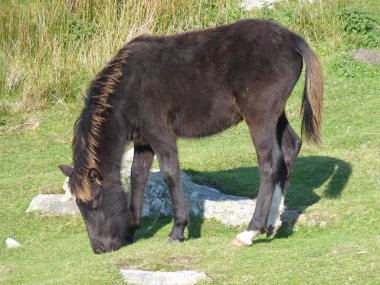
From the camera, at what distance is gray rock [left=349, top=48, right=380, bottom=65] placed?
13.7 metres

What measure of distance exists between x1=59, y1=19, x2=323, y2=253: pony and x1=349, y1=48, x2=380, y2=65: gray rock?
5.55 meters

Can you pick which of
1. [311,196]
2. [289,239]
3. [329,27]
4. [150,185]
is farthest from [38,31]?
[289,239]

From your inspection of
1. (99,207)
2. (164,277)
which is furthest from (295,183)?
(164,277)

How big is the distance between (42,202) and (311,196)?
303cm

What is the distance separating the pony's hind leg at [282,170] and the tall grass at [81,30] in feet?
19.6

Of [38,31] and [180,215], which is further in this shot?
[38,31]

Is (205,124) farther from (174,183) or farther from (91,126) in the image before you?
(91,126)

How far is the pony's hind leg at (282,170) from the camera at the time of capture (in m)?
8.34

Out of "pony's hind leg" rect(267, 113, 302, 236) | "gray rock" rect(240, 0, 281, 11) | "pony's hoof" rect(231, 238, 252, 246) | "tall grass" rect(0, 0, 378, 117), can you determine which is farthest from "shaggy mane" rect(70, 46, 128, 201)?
"gray rock" rect(240, 0, 281, 11)

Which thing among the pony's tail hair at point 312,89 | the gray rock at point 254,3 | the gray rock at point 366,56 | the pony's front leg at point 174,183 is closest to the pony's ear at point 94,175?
the pony's front leg at point 174,183

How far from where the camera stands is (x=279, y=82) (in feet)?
26.3

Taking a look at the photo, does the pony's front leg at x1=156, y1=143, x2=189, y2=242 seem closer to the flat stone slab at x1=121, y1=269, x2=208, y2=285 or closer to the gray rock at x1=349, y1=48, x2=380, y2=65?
the flat stone slab at x1=121, y1=269, x2=208, y2=285

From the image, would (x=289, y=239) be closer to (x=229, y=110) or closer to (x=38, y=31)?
(x=229, y=110)

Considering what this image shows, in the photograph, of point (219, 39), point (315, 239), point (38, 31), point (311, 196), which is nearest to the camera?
point (315, 239)
